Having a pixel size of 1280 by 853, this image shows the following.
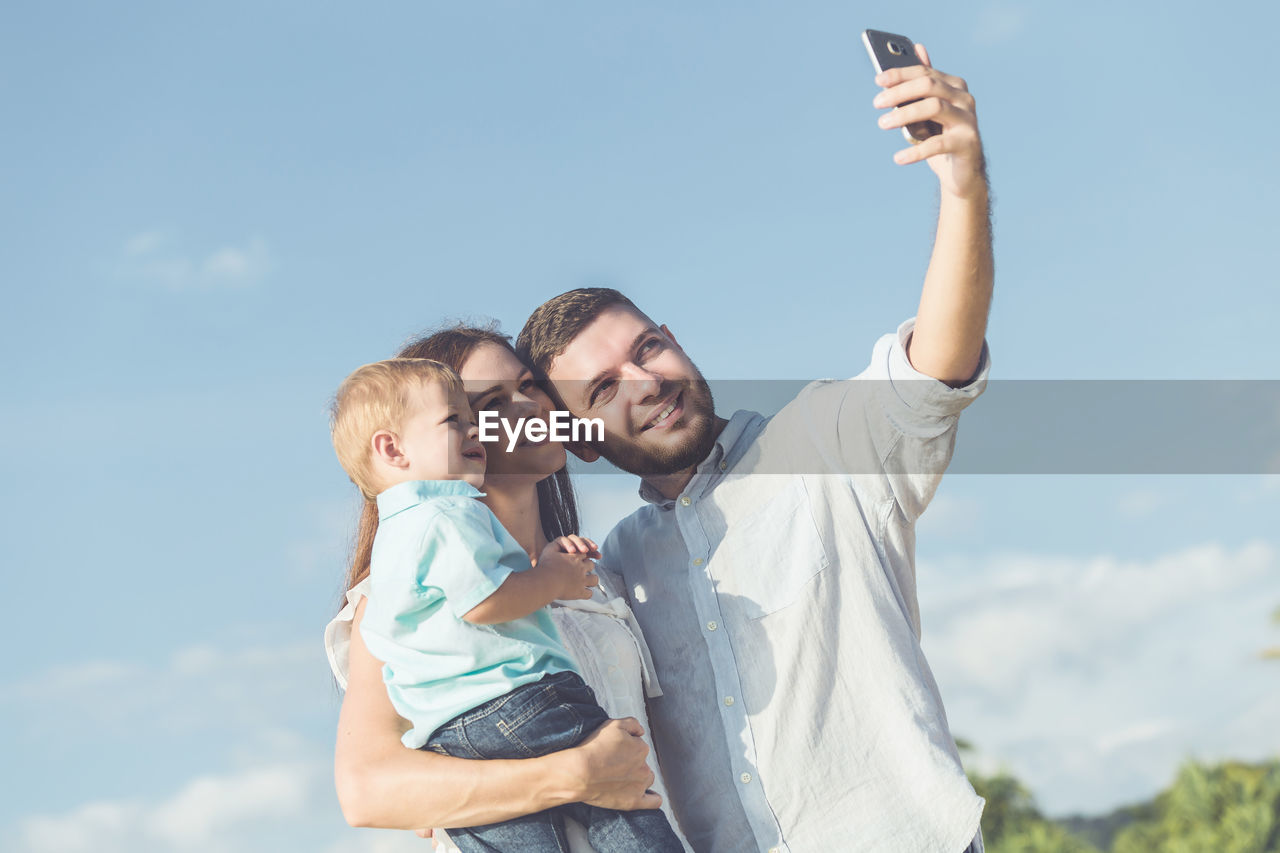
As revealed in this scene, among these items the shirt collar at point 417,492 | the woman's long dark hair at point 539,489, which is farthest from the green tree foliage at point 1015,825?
the shirt collar at point 417,492

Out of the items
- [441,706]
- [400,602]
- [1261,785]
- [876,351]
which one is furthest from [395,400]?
[1261,785]

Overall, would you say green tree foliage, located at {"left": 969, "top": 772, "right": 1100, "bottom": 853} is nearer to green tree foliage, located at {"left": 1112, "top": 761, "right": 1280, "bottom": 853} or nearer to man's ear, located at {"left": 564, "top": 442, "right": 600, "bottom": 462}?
green tree foliage, located at {"left": 1112, "top": 761, "right": 1280, "bottom": 853}

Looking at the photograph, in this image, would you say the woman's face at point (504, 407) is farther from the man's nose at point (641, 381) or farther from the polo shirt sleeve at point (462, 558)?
the polo shirt sleeve at point (462, 558)

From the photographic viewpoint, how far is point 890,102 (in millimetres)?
2936

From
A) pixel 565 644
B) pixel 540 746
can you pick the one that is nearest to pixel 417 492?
pixel 565 644

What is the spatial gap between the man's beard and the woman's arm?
989mm

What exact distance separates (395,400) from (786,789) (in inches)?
65.3

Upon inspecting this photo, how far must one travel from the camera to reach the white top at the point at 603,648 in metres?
3.44

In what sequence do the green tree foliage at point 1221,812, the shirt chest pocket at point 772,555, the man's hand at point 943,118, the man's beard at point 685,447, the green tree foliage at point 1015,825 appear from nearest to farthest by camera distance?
the man's hand at point 943,118
the shirt chest pocket at point 772,555
the man's beard at point 685,447
the green tree foliage at point 1221,812
the green tree foliage at point 1015,825

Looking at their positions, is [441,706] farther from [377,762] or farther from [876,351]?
[876,351]

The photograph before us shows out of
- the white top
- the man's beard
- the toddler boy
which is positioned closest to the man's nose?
the man's beard

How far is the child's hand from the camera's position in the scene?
3170 millimetres

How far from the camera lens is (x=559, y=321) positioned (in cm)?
412

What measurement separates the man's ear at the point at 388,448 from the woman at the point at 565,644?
0.46m
